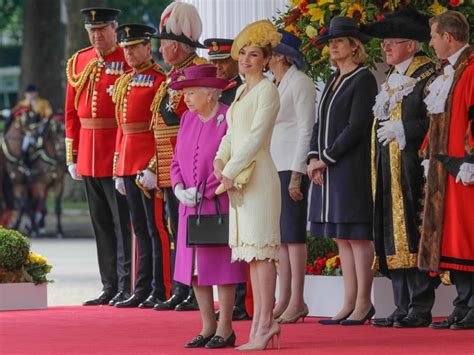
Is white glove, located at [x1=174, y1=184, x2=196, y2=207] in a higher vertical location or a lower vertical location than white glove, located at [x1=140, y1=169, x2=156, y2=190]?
higher

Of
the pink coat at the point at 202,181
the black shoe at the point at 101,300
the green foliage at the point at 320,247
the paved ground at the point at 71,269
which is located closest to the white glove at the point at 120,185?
the black shoe at the point at 101,300

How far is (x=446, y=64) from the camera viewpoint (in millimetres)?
10180

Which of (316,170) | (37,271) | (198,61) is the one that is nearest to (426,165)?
(316,170)

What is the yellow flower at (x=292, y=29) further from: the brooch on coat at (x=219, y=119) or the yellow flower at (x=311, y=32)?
the brooch on coat at (x=219, y=119)

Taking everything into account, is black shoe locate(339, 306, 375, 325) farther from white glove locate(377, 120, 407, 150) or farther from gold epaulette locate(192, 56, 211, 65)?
gold epaulette locate(192, 56, 211, 65)

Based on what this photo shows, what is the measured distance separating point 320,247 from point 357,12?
173 cm

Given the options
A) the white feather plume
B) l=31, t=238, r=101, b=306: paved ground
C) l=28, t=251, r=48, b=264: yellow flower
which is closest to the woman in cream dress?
the white feather plume

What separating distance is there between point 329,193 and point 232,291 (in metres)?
1.49

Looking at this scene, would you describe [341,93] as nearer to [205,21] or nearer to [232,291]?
[232,291]

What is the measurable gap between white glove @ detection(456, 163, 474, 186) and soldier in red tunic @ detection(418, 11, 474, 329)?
3cm

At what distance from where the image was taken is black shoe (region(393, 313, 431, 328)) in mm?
10047

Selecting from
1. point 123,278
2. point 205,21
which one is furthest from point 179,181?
point 205,21

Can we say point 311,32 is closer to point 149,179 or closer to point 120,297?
point 149,179

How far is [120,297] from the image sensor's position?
12.0 metres
